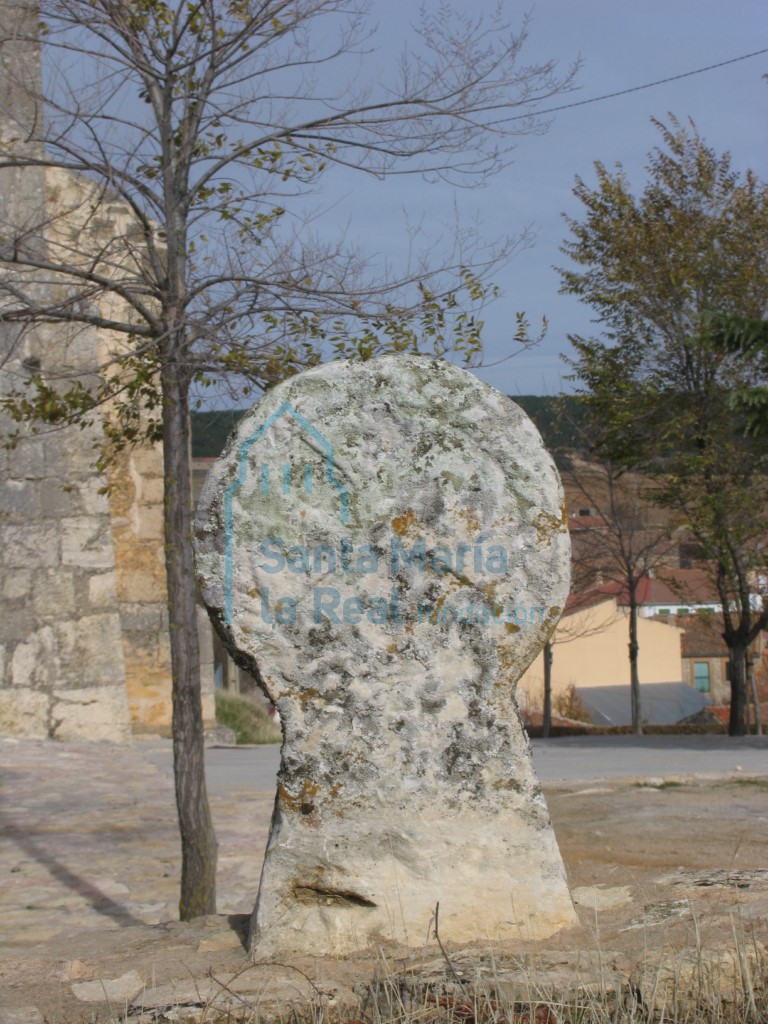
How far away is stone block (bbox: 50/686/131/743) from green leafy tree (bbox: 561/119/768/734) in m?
8.62

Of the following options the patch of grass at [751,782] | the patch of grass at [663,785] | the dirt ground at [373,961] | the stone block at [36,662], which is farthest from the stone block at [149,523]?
the dirt ground at [373,961]

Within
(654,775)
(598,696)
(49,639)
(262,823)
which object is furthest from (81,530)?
(598,696)

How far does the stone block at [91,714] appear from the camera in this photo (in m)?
10.1

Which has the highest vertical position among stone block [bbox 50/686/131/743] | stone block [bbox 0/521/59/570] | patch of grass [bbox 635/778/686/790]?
stone block [bbox 0/521/59/570]

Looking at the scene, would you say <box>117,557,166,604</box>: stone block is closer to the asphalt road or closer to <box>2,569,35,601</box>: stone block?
<box>2,569,35,601</box>: stone block

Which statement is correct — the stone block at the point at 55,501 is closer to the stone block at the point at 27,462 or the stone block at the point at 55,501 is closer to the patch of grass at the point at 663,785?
the stone block at the point at 27,462

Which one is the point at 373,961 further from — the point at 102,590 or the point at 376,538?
the point at 102,590

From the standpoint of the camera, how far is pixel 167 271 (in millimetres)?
5613

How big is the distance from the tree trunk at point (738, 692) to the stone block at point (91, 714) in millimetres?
9710

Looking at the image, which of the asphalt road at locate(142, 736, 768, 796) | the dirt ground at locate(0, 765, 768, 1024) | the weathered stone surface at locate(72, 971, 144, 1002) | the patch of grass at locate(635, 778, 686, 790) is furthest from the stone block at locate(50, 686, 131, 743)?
the weathered stone surface at locate(72, 971, 144, 1002)

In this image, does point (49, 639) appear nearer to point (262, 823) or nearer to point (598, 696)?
point (262, 823)

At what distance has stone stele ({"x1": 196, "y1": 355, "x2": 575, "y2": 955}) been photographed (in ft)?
11.3

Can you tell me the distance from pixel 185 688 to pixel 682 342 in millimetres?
13099

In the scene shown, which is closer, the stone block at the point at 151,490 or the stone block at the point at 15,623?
the stone block at the point at 15,623
